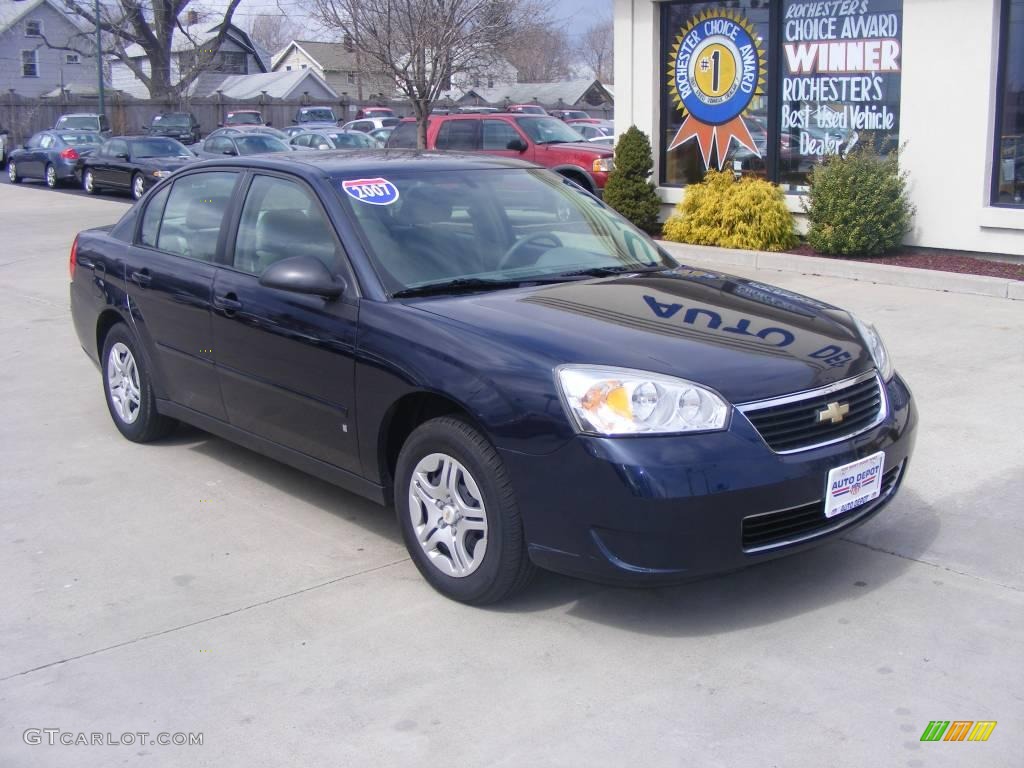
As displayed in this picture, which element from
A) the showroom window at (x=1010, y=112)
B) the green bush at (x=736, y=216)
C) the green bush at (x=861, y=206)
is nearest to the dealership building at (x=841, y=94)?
the showroom window at (x=1010, y=112)

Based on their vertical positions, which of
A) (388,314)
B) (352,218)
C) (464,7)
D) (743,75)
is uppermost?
(464,7)

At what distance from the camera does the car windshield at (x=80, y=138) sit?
28547mm

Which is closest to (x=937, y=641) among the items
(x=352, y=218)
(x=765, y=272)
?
(x=352, y=218)

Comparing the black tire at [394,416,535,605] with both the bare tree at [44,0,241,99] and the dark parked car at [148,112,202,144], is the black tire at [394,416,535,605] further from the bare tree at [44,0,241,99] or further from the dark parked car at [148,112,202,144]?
the bare tree at [44,0,241,99]

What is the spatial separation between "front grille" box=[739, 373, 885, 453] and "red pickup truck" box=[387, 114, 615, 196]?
12.1 metres

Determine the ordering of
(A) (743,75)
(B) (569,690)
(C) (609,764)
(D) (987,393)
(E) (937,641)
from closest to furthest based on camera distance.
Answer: (C) (609,764)
(B) (569,690)
(E) (937,641)
(D) (987,393)
(A) (743,75)

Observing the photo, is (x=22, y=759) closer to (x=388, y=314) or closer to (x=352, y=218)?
(x=388, y=314)

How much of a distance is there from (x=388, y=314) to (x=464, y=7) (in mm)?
16730

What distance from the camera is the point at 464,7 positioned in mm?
20000

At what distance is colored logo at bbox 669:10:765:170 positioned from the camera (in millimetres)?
13539

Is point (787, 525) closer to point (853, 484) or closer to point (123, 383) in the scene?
point (853, 484)

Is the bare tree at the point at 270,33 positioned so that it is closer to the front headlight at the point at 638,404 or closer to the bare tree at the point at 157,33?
the bare tree at the point at 157,33

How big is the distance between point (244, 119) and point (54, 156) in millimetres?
20834
